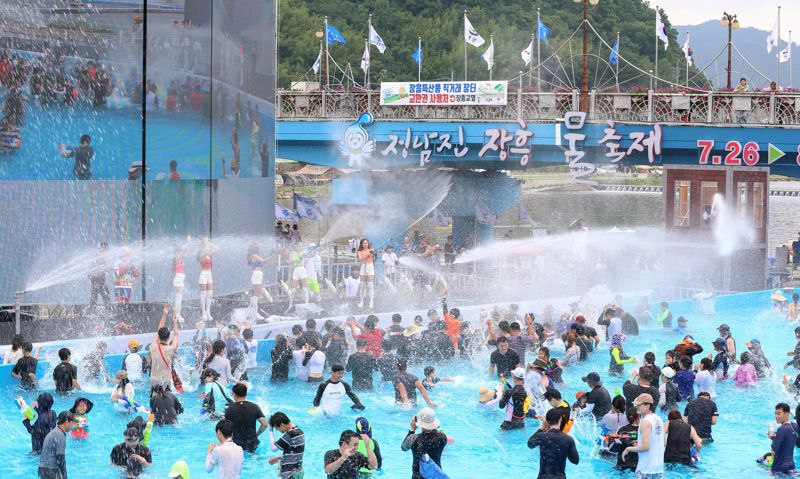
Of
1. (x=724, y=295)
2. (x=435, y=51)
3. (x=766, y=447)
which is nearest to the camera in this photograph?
(x=766, y=447)

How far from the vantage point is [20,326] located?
25891mm

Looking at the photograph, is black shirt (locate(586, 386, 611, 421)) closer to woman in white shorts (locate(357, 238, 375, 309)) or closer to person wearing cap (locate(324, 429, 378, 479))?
person wearing cap (locate(324, 429, 378, 479))

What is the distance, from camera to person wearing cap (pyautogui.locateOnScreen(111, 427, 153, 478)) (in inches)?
573

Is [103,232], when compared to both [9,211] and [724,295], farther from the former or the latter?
[724,295]

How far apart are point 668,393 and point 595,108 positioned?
21.0 meters

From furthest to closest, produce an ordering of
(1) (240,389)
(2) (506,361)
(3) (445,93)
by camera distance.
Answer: (3) (445,93), (2) (506,361), (1) (240,389)

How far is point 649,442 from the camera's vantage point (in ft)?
49.2

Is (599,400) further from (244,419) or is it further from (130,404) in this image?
(130,404)

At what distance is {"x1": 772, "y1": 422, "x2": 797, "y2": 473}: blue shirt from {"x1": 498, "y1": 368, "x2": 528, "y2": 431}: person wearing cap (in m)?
3.90

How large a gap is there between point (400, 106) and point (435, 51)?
5603 cm

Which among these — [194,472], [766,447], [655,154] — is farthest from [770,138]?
[194,472]

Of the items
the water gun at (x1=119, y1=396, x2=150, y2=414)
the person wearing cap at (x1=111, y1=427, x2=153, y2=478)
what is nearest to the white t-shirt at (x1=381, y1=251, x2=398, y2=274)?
the water gun at (x1=119, y1=396, x2=150, y2=414)

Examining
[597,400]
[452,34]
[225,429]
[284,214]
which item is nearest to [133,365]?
[225,429]

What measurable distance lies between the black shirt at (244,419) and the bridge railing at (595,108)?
79.5 feet
